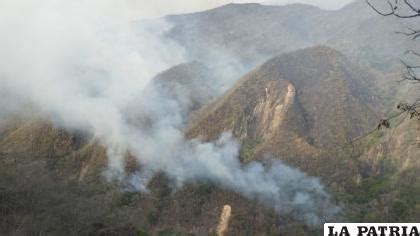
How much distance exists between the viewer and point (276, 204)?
518ft

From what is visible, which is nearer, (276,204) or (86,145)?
(276,204)

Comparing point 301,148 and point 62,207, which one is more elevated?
point 301,148

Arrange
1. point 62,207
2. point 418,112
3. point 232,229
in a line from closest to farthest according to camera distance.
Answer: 1. point 418,112
2. point 62,207
3. point 232,229

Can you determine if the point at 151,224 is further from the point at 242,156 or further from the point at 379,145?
the point at 379,145

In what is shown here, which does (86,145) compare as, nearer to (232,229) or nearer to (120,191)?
(120,191)

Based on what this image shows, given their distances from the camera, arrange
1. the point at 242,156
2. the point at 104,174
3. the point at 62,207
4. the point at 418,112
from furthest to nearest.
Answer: the point at 242,156, the point at 104,174, the point at 62,207, the point at 418,112

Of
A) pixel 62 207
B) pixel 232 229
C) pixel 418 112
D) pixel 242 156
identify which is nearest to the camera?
pixel 418 112

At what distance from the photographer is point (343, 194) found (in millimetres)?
166625

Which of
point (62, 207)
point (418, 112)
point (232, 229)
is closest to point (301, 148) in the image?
point (232, 229)

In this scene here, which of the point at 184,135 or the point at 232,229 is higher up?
the point at 184,135

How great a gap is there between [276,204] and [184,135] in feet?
161

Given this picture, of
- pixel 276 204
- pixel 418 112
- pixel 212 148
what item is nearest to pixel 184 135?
pixel 212 148

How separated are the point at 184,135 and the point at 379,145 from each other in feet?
199

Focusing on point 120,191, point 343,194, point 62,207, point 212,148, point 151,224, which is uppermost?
point 212,148
